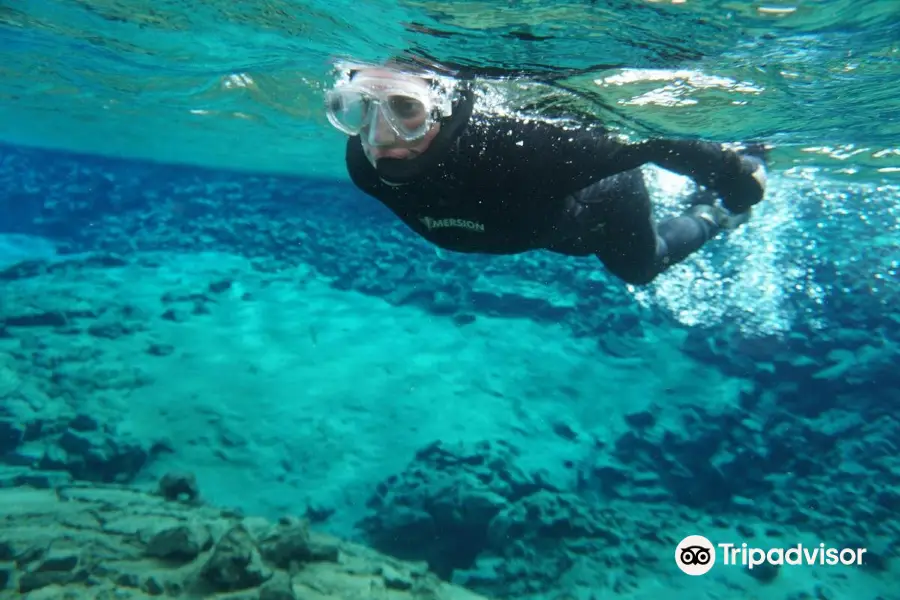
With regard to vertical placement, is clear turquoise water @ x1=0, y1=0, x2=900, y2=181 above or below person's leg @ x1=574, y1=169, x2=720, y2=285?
above

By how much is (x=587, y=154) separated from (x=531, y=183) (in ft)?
1.55

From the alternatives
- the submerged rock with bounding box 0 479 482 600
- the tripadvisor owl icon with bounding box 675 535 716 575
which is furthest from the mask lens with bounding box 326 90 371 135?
the tripadvisor owl icon with bounding box 675 535 716 575

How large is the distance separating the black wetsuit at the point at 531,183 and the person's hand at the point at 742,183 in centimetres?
1

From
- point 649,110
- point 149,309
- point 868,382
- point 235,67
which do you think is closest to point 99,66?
point 235,67

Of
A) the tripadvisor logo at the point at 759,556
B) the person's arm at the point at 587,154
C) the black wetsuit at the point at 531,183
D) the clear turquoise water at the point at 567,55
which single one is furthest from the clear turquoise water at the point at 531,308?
the black wetsuit at the point at 531,183

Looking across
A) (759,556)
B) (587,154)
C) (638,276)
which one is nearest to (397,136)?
(587,154)

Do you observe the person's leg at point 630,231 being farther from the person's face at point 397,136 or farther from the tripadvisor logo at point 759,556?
the tripadvisor logo at point 759,556

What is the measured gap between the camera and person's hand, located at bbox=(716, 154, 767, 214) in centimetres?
453

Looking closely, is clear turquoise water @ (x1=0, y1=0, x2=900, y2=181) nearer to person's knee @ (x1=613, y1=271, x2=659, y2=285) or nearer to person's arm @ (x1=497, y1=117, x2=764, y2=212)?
person's arm @ (x1=497, y1=117, x2=764, y2=212)

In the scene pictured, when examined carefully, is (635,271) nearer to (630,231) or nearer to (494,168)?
(630,231)

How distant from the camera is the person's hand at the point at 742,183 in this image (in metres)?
4.53

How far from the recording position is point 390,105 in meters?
3.55

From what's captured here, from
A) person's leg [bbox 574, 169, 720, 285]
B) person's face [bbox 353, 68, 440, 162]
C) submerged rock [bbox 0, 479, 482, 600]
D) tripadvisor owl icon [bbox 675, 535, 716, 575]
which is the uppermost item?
person's face [bbox 353, 68, 440, 162]

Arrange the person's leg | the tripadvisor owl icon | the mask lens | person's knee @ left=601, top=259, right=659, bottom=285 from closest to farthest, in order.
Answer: the mask lens < the person's leg < person's knee @ left=601, top=259, right=659, bottom=285 < the tripadvisor owl icon
